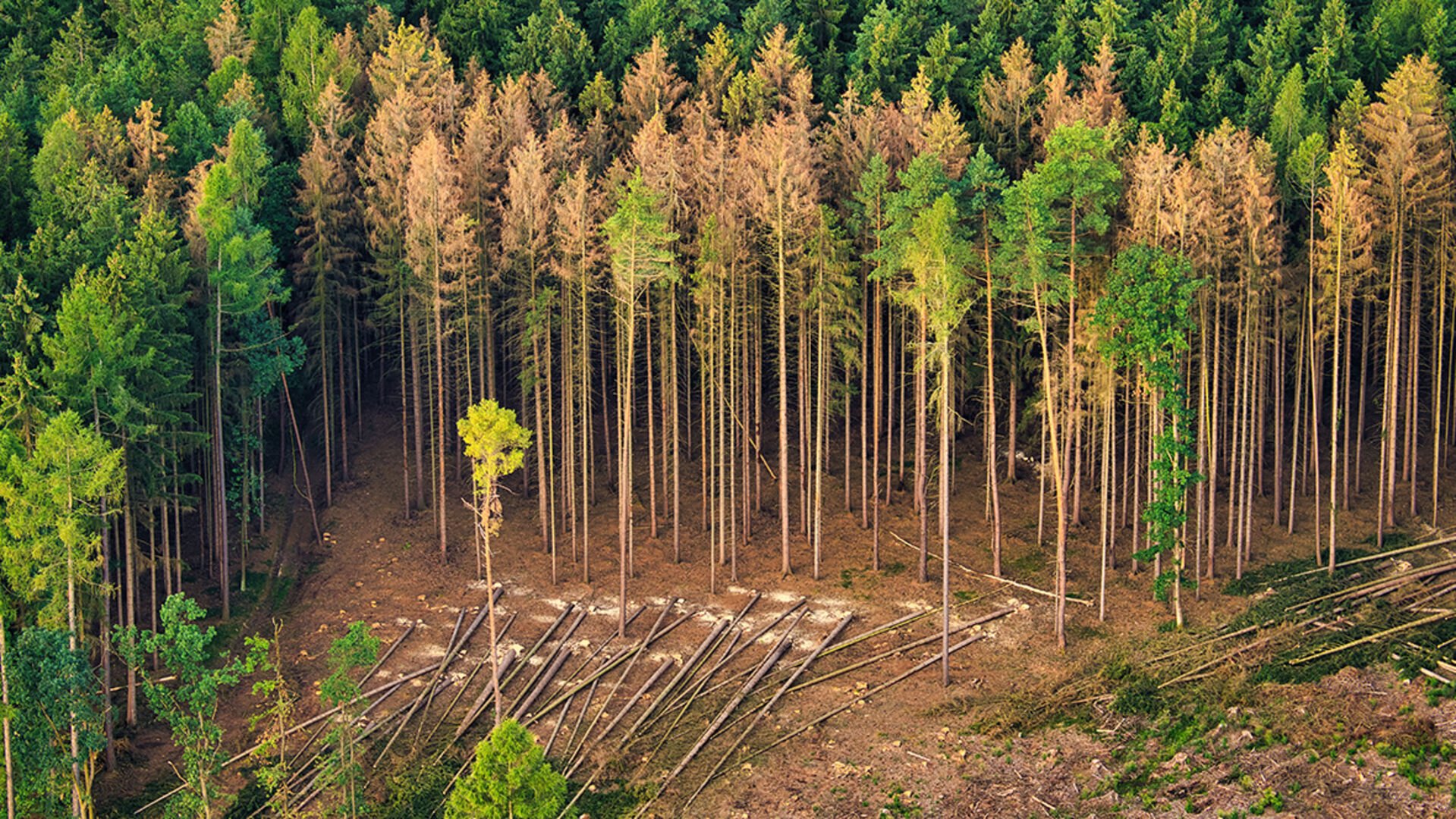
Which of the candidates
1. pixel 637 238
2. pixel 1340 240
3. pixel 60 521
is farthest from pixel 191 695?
pixel 1340 240

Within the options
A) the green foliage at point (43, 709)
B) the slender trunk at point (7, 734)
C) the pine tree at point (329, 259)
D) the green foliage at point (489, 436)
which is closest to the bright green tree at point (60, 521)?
the green foliage at point (43, 709)

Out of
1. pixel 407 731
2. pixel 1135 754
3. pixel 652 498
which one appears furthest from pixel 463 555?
pixel 1135 754

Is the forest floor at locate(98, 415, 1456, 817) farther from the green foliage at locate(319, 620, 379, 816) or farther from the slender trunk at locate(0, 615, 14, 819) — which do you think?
the green foliage at locate(319, 620, 379, 816)

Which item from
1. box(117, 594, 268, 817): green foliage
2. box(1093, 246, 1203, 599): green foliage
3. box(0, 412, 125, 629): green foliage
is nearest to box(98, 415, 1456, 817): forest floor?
box(1093, 246, 1203, 599): green foliage

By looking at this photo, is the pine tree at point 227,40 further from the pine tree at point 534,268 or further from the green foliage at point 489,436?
the green foliage at point 489,436

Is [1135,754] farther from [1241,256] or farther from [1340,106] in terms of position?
[1340,106]
